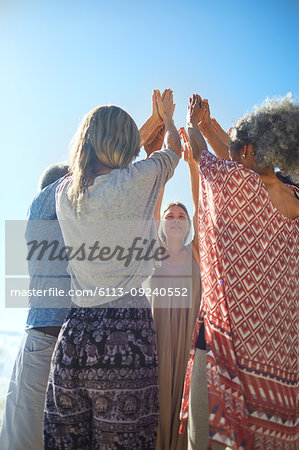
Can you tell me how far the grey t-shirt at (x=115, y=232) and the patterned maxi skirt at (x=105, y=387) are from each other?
14 cm

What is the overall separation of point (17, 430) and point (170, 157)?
173cm

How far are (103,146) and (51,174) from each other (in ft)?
2.82

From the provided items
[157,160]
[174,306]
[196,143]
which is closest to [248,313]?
[157,160]

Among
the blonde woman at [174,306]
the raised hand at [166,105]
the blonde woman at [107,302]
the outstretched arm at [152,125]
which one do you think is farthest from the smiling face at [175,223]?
the blonde woman at [107,302]

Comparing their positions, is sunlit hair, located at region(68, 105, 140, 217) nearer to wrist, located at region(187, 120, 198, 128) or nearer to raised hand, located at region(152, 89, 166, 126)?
wrist, located at region(187, 120, 198, 128)

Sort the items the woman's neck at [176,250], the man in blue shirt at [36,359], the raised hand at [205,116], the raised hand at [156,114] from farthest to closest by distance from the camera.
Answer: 1. the woman's neck at [176,250]
2. the raised hand at [156,114]
3. the raised hand at [205,116]
4. the man in blue shirt at [36,359]

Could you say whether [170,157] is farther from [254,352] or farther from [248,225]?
[254,352]

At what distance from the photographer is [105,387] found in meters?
1.75

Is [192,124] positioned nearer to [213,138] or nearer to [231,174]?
[213,138]

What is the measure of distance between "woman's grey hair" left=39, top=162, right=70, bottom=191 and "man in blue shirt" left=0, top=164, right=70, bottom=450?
0.71 ft

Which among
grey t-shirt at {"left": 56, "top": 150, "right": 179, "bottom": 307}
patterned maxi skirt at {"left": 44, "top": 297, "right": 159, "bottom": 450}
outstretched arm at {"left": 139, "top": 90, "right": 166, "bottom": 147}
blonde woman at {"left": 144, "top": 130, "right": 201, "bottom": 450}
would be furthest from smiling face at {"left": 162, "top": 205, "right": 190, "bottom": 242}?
patterned maxi skirt at {"left": 44, "top": 297, "right": 159, "bottom": 450}

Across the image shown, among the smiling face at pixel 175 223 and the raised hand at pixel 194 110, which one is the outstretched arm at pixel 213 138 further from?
the smiling face at pixel 175 223

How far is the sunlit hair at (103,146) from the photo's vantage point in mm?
1986

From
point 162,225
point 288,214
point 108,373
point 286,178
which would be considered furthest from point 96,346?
point 162,225
